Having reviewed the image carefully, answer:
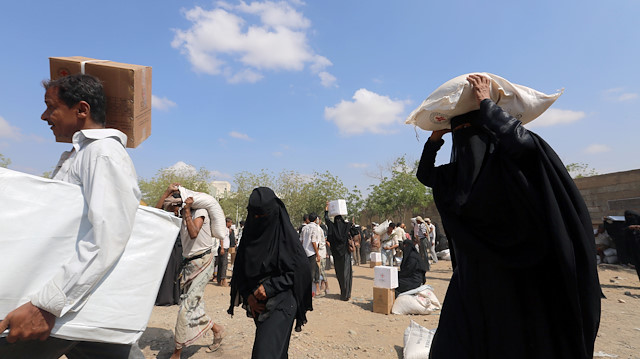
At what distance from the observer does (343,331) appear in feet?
16.7

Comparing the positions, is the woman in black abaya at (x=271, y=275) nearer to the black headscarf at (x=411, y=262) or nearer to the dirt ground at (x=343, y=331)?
the dirt ground at (x=343, y=331)

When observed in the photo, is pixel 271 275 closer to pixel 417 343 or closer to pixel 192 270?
pixel 192 270

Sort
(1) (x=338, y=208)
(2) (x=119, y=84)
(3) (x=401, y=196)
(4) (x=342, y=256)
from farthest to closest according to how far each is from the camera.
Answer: (3) (x=401, y=196) < (1) (x=338, y=208) < (4) (x=342, y=256) < (2) (x=119, y=84)

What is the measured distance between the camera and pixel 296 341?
176 inches

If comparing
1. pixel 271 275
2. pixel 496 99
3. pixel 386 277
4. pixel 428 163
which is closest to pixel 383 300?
pixel 386 277

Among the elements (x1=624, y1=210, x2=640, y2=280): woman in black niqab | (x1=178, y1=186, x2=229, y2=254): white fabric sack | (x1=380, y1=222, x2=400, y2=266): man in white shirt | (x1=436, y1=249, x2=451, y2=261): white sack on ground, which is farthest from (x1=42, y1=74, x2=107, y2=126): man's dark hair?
(x1=436, y1=249, x2=451, y2=261): white sack on ground

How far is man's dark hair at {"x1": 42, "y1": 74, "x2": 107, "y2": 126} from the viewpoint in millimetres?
1627

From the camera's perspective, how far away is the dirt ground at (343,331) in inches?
161

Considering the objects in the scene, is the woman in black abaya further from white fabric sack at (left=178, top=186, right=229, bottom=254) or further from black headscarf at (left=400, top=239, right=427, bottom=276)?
black headscarf at (left=400, top=239, right=427, bottom=276)

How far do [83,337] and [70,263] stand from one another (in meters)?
0.30

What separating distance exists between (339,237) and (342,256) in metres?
0.42

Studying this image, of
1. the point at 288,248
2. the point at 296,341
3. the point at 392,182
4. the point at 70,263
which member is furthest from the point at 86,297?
the point at 392,182

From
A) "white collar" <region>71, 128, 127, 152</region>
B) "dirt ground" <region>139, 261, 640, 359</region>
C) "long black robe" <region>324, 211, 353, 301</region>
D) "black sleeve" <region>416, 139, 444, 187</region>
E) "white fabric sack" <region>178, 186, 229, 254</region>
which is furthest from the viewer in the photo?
"long black robe" <region>324, 211, 353, 301</region>

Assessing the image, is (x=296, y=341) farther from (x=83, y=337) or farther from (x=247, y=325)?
(x=83, y=337)
